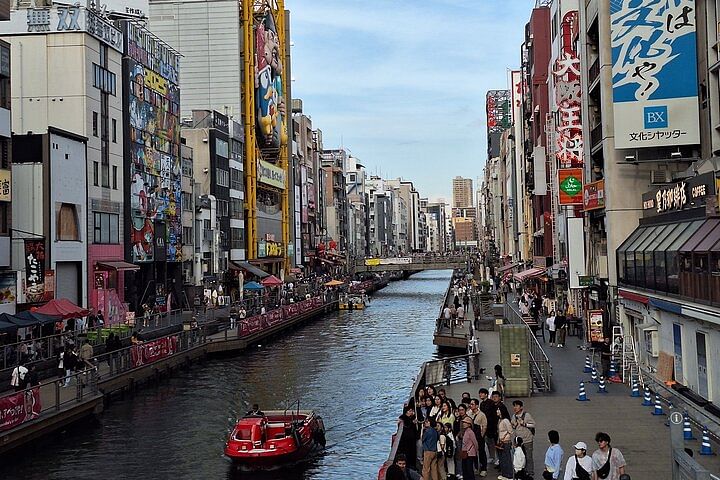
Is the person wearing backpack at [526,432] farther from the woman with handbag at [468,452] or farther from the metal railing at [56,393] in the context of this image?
the metal railing at [56,393]

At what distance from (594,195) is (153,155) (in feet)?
121

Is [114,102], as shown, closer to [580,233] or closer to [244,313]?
[244,313]

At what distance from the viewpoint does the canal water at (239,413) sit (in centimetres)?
2728

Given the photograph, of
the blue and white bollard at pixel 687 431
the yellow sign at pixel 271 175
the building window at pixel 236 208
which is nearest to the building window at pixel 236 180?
the building window at pixel 236 208

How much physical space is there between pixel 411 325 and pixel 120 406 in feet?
142

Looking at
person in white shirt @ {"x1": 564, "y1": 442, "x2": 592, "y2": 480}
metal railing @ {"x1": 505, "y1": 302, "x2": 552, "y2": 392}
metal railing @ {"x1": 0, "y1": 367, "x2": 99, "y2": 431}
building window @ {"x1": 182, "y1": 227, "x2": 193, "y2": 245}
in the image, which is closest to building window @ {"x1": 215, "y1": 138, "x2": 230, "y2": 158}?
building window @ {"x1": 182, "y1": 227, "x2": 193, "y2": 245}

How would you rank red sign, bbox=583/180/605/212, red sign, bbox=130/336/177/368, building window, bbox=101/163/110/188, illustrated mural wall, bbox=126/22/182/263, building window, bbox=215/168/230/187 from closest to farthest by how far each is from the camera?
red sign, bbox=583/180/605/212
red sign, bbox=130/336/177/368
building window, bbox=101/163/110/188
illustrated mural wall, bbox=126/22/182/263
building window, bbox=215/168/230/187

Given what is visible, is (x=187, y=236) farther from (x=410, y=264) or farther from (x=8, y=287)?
(x=410, y=264)

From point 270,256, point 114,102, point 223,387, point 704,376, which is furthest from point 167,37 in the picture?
point 704,376

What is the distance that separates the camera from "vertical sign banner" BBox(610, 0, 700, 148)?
3412 cm

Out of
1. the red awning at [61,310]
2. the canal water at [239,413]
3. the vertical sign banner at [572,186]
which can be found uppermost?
the vertical sign banner at [572,186]

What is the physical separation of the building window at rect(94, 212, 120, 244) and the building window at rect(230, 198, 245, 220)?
3212 centimetres

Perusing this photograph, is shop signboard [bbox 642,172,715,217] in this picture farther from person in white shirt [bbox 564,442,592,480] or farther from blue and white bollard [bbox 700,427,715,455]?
person in white shirt [bbox 564,442,592,480]

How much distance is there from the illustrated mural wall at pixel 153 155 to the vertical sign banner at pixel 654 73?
37.7 metres
